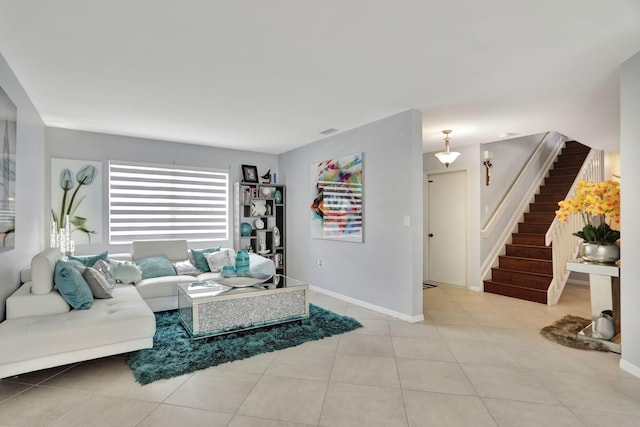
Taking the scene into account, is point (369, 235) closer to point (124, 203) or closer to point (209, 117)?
point (209, 117)

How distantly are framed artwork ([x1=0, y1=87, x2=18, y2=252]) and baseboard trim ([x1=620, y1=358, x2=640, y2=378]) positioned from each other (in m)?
4.65

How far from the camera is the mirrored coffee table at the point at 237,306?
10.1 feet

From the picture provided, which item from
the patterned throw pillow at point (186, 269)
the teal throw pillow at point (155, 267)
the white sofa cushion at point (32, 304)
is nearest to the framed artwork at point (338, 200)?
the patterned throw pillow at point (186, 269)

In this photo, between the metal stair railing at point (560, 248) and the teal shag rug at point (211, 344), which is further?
the metal stair railing at point (560, 248)

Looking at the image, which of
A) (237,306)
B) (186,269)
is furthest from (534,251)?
(186,269)

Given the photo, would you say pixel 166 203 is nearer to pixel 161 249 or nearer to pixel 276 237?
pixel 161 249

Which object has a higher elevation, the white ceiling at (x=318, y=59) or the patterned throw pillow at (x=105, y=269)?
the white ceiling at (x=318, y=59)

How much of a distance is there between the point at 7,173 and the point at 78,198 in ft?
7.32

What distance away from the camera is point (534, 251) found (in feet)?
17.2

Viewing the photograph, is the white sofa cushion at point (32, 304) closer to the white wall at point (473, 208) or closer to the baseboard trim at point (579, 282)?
the white wall at point (473, 208)

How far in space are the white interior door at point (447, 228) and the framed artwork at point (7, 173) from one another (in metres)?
5.52

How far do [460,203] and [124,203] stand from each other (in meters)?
5.18

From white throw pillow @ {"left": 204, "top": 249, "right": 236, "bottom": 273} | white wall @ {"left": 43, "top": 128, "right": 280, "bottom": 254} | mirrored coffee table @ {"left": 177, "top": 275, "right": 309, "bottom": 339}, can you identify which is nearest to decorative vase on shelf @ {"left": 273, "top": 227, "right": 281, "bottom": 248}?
white wall @ {"left": 43, "top": 128, "right": 280, "bottom": 254}

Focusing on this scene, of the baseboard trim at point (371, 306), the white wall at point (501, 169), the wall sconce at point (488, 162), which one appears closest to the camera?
the baseboard trim at point (371, 306)
